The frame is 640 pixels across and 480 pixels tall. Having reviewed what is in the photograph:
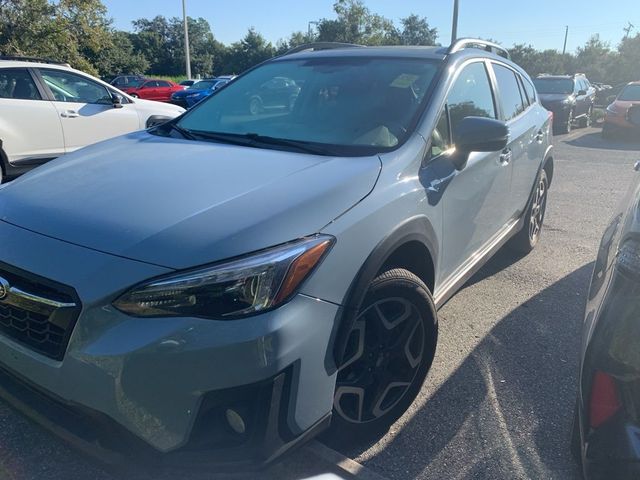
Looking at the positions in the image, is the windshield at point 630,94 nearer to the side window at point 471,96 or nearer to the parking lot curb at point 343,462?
the side window at point 471,96

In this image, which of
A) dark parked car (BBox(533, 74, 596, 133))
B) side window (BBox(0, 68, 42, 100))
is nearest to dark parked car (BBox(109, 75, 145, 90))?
dark parked car (BBox(533, 74, 596, 133))

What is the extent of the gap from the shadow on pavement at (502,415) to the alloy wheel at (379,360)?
0.23 metres

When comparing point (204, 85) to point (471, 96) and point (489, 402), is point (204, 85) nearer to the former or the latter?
point (471, 96)

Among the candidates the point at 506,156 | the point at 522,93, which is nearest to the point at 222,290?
the point at 506,156

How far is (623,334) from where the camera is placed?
1.64 metres

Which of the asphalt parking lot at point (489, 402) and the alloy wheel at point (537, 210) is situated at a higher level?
the alloy wheel at point (537, 210)

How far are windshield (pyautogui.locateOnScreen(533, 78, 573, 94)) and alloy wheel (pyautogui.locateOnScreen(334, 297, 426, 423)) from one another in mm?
15488

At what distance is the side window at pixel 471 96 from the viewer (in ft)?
9.93

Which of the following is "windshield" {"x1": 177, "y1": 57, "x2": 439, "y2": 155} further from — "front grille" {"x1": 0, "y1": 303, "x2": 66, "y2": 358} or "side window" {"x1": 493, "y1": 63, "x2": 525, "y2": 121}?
"front grille" {"x1": 0, "y1": 303, "x2": 66, "y2": 358}

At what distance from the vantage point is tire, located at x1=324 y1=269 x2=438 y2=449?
2.20m

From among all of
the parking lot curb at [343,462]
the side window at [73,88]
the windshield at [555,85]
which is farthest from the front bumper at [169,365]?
the windshield at [555,85]

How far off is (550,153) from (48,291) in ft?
15.0

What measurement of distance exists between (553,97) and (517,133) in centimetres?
1269

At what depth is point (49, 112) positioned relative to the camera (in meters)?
7.07
